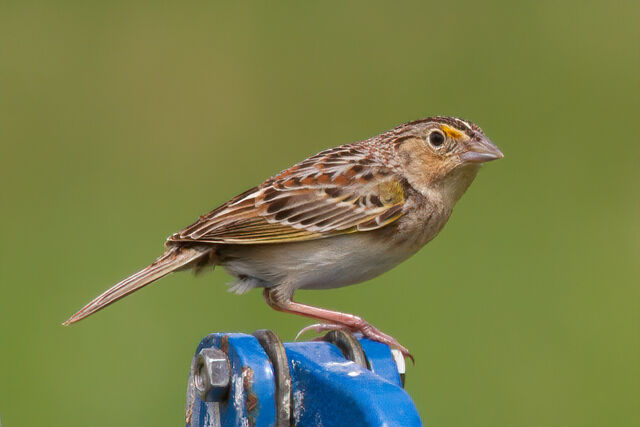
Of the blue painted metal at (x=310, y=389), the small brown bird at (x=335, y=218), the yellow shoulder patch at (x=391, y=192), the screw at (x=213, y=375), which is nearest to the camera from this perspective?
the blue painted metal at (x=310, y=389)

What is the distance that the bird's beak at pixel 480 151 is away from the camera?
5.17 metres

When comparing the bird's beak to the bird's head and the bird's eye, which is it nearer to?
the bird's head

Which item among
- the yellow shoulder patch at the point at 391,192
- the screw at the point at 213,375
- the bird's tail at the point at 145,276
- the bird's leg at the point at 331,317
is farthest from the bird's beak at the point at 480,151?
the screw at the point at 213,375

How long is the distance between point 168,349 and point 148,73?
5.59 meters

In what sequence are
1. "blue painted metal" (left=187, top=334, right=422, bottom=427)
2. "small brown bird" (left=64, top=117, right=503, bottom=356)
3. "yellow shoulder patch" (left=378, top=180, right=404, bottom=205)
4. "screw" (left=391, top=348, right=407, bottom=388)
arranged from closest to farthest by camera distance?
"blue painted metal" (left=187, top=334, right=422, bottom=427)
"screw" (left=391, top=348, right=407, bottom=388)
"small brown bird" (left=64, top=117, right=503, bottom=356)
"yellow shoulder patch" (left=378, top=180, right=404, bottom=205)

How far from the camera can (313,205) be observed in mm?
5258

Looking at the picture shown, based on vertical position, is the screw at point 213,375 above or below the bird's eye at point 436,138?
below

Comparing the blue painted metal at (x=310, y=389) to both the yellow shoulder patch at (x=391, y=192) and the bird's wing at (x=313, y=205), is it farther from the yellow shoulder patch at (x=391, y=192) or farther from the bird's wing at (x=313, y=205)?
the yellow shoulder patch at (x=391, y=192)

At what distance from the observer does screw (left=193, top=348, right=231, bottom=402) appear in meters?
3.41

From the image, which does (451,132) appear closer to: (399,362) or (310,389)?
(399,362)

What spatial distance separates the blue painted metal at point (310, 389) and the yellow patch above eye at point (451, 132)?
1770 mm

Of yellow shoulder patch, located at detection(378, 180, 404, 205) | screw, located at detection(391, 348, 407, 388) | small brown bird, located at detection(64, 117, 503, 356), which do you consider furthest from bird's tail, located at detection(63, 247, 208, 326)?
screw, located at detection(391, 348, 407, 388)

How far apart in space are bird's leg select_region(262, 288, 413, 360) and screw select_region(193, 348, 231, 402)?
3.49 ft

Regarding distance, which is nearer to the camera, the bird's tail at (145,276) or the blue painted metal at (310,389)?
the blue painted metal at (310,389)
